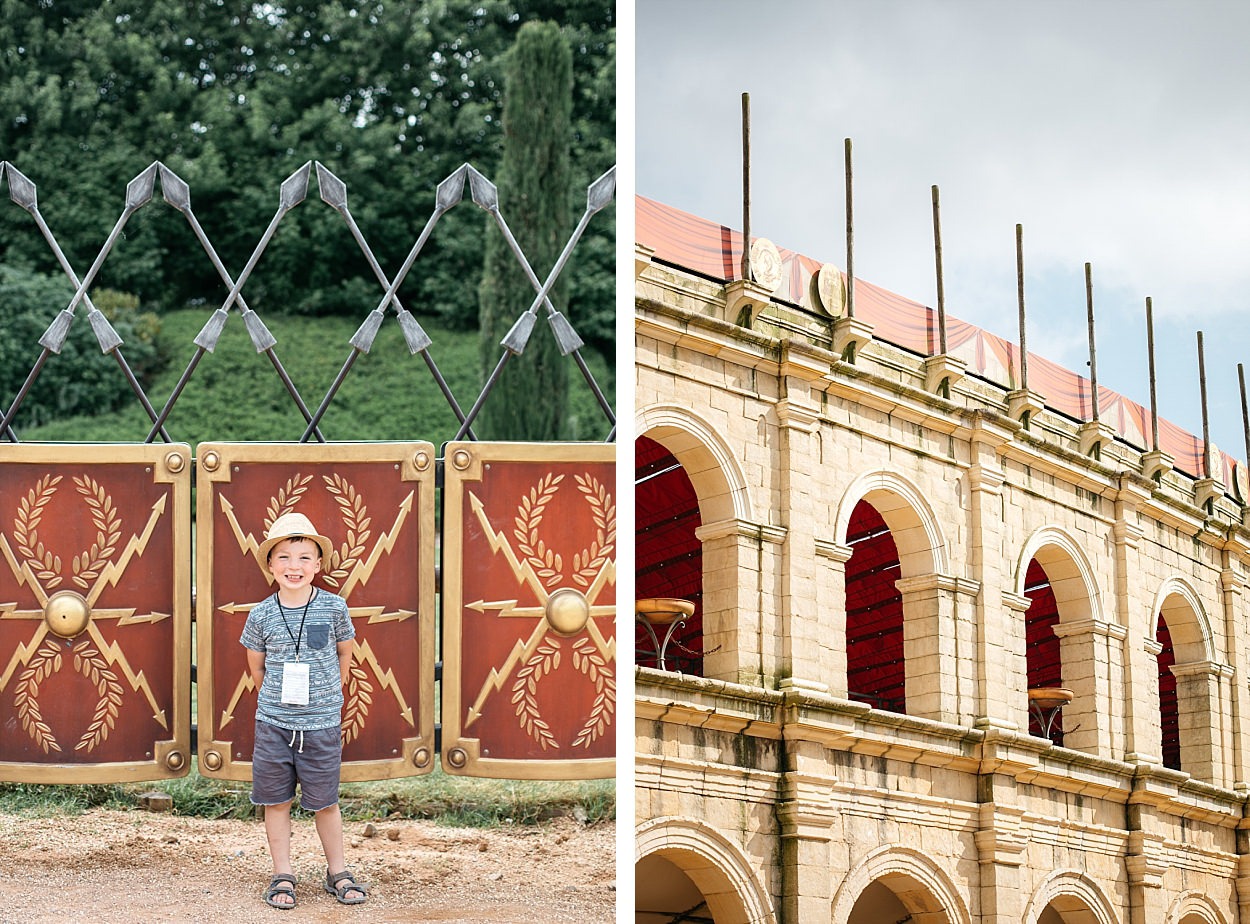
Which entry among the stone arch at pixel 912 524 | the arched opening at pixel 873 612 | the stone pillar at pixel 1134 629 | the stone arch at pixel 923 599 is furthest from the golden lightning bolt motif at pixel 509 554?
the stone pillar at pixel 1134 629

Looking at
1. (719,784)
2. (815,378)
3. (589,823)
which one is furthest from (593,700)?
(815,378)

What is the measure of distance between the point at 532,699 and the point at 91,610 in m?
2.13

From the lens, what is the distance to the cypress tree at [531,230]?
1404cm

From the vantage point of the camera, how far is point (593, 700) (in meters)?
7.49

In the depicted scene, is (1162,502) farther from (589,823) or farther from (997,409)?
(589,823)

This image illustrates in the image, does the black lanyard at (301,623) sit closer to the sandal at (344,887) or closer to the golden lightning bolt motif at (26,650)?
the sandal at (344,887)

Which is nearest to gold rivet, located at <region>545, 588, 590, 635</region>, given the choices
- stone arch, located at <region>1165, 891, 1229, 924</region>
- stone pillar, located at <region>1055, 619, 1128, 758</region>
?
stone pillar, located at <region>1055, 619, 1128, 758</region>

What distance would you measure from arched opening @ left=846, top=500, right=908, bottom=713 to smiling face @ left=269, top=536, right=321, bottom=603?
8729 millimetres

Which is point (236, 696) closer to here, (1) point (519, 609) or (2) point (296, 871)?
(2) point (296, 871)

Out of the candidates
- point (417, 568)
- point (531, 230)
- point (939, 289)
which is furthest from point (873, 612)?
point (417, 568)

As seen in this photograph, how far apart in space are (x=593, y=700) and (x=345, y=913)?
1.51 meters

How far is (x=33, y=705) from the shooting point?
7230 millimetres

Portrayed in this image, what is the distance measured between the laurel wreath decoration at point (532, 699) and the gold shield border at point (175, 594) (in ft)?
5.11

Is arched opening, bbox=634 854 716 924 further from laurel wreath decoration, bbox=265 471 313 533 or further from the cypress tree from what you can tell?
laurel wreath decoration, bbox=265 471 313 533
